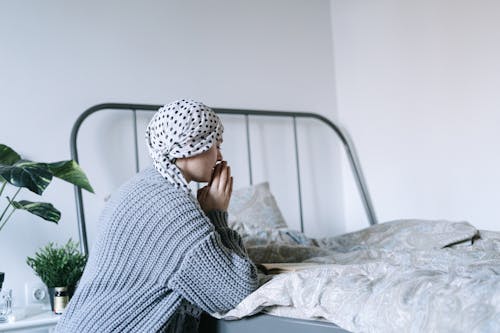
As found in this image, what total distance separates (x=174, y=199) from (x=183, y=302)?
239 millimetres

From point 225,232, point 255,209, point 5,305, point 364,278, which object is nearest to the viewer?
point 364,278

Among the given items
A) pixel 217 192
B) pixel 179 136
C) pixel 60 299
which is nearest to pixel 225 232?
pixel 217 192

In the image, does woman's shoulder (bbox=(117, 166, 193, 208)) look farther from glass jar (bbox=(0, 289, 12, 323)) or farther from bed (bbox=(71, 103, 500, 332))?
glass jar (bbox=(0, 289, 12, 323))

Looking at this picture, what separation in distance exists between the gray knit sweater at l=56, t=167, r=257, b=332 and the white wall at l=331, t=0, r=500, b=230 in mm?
1709

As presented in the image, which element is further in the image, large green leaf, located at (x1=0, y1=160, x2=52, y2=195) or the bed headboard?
the bed headboard

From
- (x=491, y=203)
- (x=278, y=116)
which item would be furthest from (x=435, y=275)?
(x=278, y=116)

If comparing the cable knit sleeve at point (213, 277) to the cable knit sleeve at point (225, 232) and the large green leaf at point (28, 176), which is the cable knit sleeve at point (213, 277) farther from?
the large green leaf at point (28, 176)

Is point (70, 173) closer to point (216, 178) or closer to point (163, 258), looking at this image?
point (216, 178)

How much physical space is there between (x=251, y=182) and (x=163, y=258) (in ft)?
5.48

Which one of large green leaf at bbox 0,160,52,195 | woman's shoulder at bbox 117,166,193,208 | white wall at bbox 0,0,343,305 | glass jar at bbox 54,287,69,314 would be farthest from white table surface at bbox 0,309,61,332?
woman's shoulder at bbox 117,166,193,208

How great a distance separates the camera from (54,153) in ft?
8.52

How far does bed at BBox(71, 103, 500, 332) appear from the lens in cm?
111

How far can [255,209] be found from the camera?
271 cm

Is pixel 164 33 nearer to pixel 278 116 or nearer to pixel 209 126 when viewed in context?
pixel 278 116
